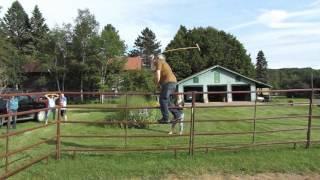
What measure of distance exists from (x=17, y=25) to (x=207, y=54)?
44.6 m

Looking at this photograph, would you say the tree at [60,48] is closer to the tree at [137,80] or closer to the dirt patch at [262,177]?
the tree at [137,80]

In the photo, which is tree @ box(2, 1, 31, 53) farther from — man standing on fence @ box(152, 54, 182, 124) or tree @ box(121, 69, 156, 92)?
man standing on fence @ box(152, 54, 182, 124)

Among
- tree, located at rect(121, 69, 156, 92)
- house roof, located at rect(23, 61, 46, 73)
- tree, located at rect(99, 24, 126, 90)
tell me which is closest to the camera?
tree, located at rect(121, 69, 156, 92)

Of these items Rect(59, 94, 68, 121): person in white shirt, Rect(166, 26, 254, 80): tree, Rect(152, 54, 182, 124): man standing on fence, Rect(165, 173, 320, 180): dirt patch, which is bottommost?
Rect(165, 173, 320, 180): dirt patch

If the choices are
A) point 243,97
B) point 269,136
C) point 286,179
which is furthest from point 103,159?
point 243,97

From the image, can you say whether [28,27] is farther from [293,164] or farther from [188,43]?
[293,164]

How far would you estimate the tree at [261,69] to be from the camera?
112887 mm

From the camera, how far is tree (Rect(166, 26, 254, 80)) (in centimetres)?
7812

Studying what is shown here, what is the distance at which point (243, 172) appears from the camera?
9797 mm

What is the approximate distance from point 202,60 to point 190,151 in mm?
68864

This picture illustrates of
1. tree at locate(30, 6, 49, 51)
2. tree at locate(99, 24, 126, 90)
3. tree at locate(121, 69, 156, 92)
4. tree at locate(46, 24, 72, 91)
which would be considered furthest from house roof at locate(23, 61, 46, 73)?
tree at locate(30, 6, 49, 51)

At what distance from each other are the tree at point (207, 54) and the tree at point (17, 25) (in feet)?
113

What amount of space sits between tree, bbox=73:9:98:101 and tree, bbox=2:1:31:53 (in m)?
39.5

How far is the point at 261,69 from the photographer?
12456 centimetres
